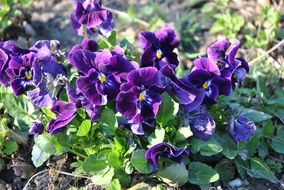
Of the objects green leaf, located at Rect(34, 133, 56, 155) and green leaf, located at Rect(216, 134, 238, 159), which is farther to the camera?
green leaf, located at Rect(216, 134, 238, 159)

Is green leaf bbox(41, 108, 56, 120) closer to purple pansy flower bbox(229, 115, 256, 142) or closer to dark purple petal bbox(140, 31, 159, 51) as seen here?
dark purple petal bbox(140, 31, 159, 51)

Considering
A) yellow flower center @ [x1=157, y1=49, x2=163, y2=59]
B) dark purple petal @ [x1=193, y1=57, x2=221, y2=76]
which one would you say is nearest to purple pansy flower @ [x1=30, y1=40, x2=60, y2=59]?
yellow flower center @ [x1=157, y1=49, x2=163, y2=59]

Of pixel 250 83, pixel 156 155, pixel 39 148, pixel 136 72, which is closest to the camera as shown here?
pixel 136 72

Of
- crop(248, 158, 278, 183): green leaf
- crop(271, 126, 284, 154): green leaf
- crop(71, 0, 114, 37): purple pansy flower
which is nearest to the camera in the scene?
crop(71, 0, 114, 37): purple pansy flower

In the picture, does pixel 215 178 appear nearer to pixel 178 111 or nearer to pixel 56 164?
pixel 178 111

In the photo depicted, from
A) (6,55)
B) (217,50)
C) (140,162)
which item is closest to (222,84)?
(217,50)

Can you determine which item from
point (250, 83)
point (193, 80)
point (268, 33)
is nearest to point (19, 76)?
point (193, 80)
